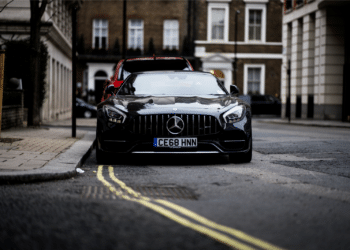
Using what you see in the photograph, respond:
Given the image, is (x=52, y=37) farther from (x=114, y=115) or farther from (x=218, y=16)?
(x=218, y=16)

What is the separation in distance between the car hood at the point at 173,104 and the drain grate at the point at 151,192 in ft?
6.74

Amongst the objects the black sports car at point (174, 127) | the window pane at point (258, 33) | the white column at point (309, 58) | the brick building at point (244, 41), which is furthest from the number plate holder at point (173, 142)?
the window pane at point (258, 33)

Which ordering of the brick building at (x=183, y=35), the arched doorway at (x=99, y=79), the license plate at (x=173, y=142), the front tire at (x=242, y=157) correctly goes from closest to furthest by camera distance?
the license plate at (x=173, y=142)
the front tire at (x=242, y=157)
the brick building at (x=183, y=35)
the arched doorway at (x=99, y=79)

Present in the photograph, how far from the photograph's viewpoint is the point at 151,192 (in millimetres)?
5426

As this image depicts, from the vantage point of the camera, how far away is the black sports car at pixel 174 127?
24.5 feet

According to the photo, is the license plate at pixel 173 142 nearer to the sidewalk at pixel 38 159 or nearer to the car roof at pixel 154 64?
the sidewalk at pixel 38 159

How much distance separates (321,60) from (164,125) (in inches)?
885

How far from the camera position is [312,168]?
739 cm

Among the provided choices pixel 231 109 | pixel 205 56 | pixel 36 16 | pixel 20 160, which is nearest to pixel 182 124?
pixel 231 109

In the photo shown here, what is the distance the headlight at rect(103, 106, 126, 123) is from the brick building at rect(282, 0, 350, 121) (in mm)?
20938

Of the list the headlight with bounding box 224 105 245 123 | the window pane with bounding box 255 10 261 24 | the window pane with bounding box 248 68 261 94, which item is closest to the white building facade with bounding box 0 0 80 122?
the headlight with bounding box 224 105 245 123

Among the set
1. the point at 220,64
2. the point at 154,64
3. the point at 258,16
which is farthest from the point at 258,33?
the point at 154,64

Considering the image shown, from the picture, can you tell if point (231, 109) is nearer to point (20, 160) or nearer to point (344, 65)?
point (20, 160)

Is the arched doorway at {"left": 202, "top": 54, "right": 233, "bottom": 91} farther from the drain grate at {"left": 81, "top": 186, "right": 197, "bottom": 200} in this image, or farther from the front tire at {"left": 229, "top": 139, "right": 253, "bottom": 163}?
the drain grate at {"left": 81, "top": 186, "right": 197, "bottom": 200}
